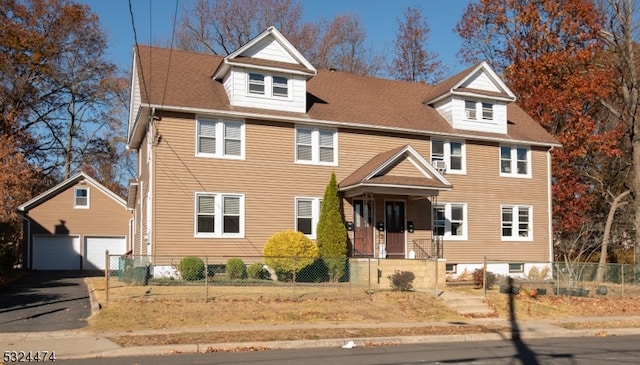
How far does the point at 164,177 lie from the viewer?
75.9ft

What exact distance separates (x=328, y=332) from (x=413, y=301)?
5.04 m

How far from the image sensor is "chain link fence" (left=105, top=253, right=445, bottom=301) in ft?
65.3

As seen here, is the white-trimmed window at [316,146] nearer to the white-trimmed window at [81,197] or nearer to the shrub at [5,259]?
the shrub at [5,259]

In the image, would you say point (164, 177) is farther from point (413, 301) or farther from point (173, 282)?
point (413, 301)

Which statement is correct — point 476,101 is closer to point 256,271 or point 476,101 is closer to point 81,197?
point 256,271

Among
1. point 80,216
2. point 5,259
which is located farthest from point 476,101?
point 80,216

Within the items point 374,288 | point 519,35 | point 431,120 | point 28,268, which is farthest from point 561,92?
point 28,268

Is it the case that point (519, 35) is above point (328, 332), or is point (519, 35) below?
above

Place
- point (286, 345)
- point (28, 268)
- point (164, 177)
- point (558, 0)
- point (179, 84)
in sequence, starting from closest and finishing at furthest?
point (286, 345)
point (164, 177)
point (179, 84)
point (28, 268)
point (558, 0)

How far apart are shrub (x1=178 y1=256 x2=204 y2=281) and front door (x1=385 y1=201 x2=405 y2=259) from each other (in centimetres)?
825

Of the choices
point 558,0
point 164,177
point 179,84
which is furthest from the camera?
point 558,0

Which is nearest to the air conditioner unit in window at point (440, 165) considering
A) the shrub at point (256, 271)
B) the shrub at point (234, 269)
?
the shrub at point (256, 271)

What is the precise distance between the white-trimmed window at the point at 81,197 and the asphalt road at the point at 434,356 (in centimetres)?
2777

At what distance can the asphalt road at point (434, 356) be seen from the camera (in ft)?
38.0
